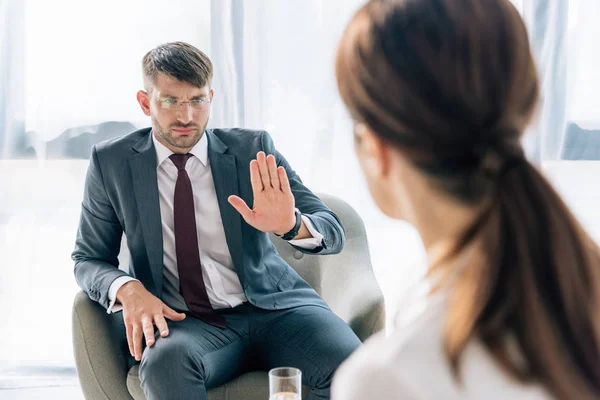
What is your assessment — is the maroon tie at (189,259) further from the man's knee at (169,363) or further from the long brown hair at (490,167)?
the long brown hair at (490,167)

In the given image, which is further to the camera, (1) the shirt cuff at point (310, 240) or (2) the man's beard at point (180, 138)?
(2) the man's beard at point (180, 138)

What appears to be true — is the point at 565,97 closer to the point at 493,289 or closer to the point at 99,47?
the point at 99,47

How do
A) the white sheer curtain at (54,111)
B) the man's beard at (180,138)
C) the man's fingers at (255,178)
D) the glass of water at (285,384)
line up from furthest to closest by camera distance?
the white sheer curtain at (54,111)
the man's beard at (180,138)
the man's fingers at (255,178)
the glass of water at (285,384)

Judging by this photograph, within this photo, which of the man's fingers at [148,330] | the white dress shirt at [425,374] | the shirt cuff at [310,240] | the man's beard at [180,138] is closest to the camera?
the white dress shirt at [425,374]

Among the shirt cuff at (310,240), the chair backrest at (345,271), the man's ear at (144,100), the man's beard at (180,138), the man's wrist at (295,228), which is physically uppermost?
the man's ear at (144,100)

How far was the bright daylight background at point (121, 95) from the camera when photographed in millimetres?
2969

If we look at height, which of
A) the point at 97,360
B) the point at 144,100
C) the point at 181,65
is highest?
the point at 181,65

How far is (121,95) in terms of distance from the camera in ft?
9.87

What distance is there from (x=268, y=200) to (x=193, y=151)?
451 millimetres

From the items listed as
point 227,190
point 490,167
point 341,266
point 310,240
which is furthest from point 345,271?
point 490,167

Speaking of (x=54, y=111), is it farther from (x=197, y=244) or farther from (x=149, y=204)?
(x=197, y=244)

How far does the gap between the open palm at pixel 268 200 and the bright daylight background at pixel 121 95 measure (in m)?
1.17

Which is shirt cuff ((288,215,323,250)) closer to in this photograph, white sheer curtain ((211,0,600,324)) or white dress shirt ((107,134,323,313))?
white dress shirt ((107,134,323,313))

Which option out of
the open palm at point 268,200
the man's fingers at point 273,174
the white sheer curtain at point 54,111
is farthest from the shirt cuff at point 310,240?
the white sheer curtain at point 54,111
